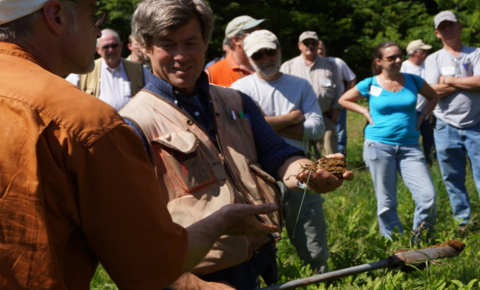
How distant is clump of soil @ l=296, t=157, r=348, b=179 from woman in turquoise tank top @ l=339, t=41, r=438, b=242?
3.10 meters

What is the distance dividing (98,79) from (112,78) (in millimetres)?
179

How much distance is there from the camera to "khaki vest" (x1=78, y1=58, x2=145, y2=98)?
7.13 meters

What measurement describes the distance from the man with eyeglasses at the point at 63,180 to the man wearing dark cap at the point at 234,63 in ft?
15.2

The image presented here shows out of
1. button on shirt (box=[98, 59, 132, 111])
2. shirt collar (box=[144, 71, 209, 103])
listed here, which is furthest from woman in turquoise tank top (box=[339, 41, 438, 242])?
shirt collar (box=[144, 71, 209, 103])

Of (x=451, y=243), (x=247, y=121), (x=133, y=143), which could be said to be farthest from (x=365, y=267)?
(x=133, y=143)

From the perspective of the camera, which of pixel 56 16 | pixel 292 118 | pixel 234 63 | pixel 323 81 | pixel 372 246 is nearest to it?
pixel 56 16

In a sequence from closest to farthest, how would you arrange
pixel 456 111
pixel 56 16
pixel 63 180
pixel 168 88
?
pixel 63 180
pixel 56 16
pixel 168 88
pixel 456 111

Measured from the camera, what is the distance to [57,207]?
1.63 m

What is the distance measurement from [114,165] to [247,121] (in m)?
1.44

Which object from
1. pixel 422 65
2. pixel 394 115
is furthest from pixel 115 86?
pixel 422 65

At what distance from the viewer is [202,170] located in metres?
2.65

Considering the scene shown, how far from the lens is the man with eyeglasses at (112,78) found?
707 cm

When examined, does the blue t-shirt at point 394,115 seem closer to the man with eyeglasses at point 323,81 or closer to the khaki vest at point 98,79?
the man with eyeglasses at point 323,81

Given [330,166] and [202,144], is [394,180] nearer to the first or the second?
[330,166]
